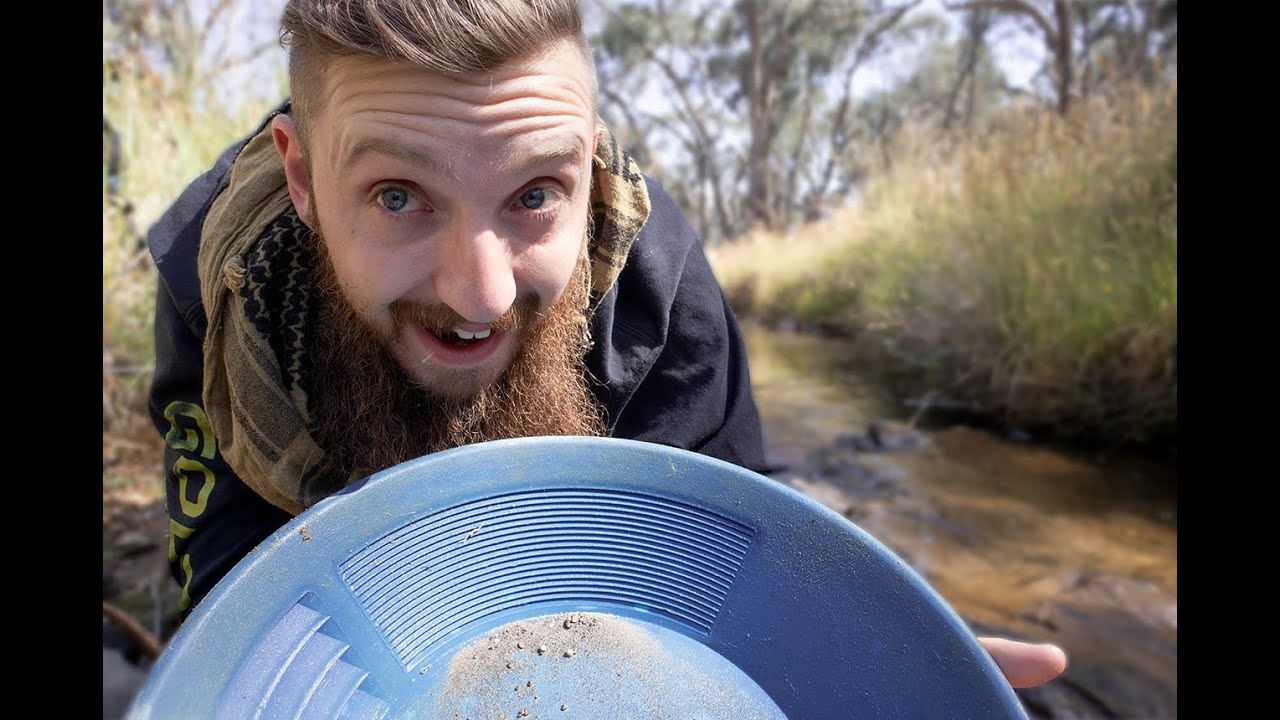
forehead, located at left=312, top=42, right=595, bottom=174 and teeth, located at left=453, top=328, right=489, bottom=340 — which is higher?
forehead, located at left=312, top=42, right=595, bottom=174

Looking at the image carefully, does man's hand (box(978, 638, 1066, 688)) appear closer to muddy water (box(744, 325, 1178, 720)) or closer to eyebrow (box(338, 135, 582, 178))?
eyebrow (box(338, 135, 582, 178))

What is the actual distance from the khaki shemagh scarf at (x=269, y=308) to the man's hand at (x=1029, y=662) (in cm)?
106

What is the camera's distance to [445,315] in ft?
5.05

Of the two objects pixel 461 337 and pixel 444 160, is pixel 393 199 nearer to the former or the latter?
pixel 444 160

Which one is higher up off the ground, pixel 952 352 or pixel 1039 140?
pixel 1039 140

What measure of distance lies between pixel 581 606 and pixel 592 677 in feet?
0.41

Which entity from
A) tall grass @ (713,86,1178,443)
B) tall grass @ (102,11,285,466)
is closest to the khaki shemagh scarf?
tall grass @ (102,11,285,466)

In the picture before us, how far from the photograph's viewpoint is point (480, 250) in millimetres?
1418

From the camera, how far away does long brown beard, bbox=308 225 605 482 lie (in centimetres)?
172

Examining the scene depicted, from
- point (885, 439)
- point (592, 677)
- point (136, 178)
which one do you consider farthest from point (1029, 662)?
point (136, 178)

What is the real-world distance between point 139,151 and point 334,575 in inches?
145

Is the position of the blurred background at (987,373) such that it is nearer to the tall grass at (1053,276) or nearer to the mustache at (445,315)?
the tall grass at (1053,276)

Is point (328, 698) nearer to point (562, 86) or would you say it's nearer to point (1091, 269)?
point (562, 86)

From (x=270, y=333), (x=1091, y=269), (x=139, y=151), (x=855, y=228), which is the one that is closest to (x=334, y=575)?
(x=270, y=333)
